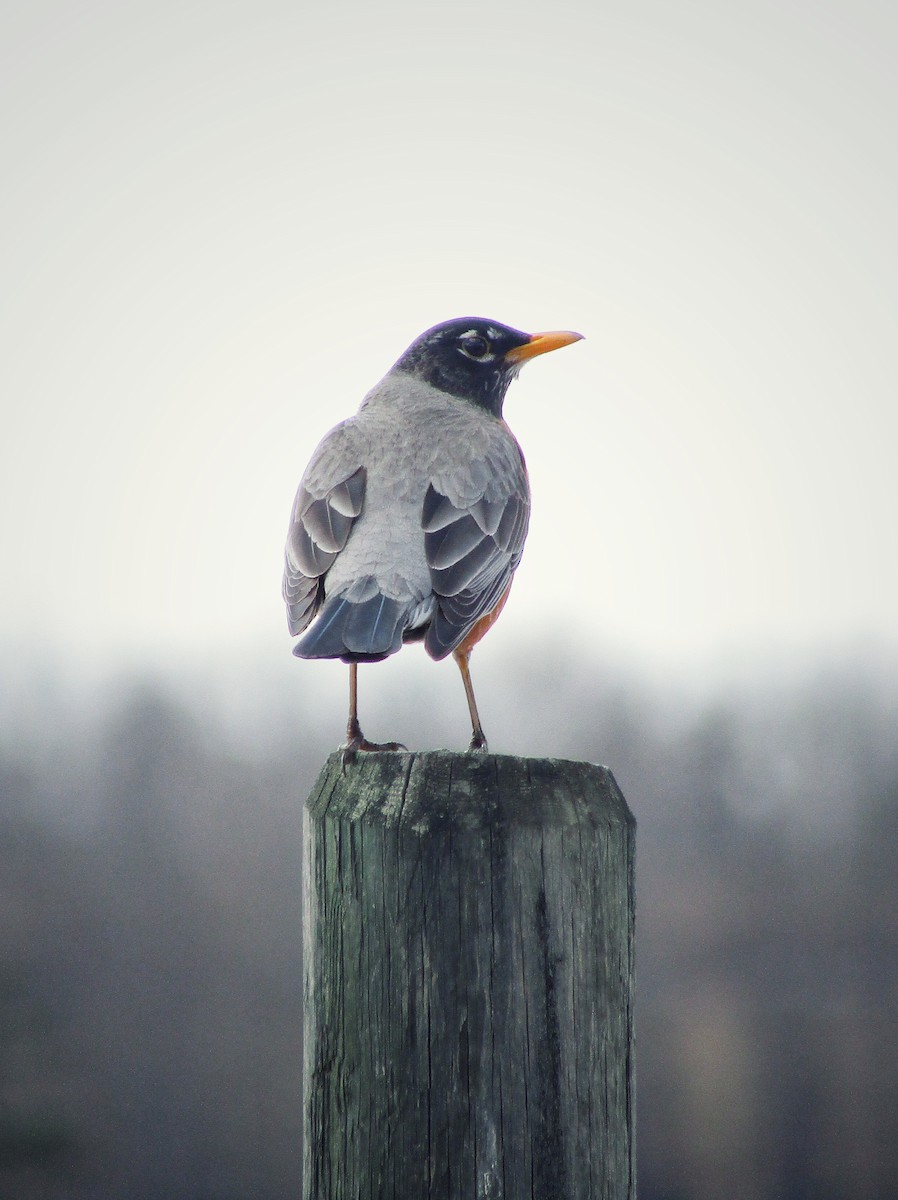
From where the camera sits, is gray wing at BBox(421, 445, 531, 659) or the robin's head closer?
gray wing at BBox(421, 445, 531, 659)

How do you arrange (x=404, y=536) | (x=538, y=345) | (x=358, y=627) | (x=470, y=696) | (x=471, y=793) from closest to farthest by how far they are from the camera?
(x=471, y=793) < (x=358, y=627) < (x=404, y=536) < (x=470, y=696) < (x=538, y=345)

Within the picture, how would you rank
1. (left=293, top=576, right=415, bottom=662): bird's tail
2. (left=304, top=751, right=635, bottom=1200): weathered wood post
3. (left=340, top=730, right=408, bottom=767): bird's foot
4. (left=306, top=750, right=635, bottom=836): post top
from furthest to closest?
(left=293, top=576, right=415, bottom=662): bird's tail → (left=340, top=730, right=408, bottom=767): bird's foot → (left=306, top=750, right=635, bottom=836): post top → (left=304, top=751, right=635, bottom=1200): weathered wood post

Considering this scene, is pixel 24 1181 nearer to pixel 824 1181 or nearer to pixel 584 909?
pixel 824 1181

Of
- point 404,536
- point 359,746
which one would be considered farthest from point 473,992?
point 404,536

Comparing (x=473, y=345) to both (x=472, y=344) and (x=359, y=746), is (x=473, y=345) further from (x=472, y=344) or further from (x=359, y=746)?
(x=359, y=746)

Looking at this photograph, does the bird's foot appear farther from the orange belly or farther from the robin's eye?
the robin's eye

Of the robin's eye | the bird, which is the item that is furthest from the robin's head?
the bird

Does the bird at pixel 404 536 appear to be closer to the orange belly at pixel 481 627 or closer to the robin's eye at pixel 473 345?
the orange belly at pixel 481 627

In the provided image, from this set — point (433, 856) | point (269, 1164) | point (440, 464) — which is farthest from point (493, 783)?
point (269, 1164)
